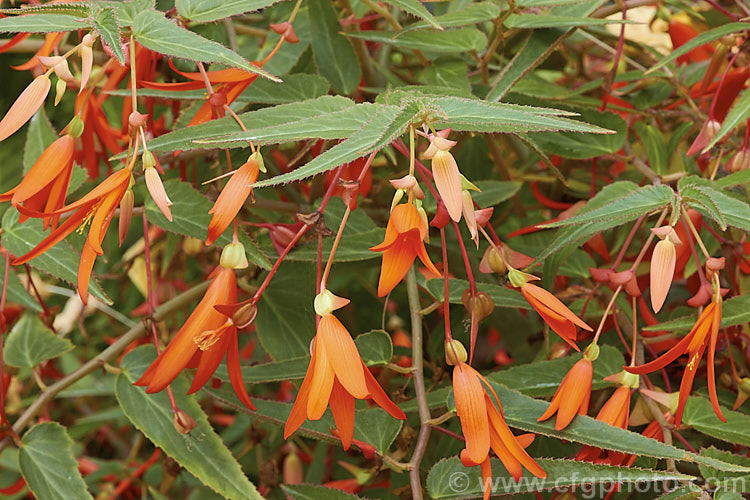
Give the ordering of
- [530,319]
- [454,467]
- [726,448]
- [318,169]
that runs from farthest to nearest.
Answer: [530,319], [726,448], [454,467], [318,169]

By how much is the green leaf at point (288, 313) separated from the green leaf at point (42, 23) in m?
0.25

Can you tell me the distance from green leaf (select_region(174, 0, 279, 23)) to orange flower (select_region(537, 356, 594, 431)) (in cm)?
27

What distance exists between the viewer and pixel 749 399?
50cm

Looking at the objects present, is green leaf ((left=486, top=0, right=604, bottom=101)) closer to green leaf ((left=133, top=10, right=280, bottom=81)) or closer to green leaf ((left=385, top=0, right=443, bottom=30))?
green leaf ((left=385, top=0, right=443, bottom=30))

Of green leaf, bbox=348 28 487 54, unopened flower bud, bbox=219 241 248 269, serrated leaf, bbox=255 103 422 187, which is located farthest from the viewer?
green leaf, bbox=348 28 487 54

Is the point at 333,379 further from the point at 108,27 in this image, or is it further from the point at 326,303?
the point at 108,27

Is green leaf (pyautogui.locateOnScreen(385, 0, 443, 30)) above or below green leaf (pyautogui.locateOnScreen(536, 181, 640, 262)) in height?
above

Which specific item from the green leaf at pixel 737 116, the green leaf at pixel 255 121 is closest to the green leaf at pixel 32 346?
the green leaf at pixel 255 121

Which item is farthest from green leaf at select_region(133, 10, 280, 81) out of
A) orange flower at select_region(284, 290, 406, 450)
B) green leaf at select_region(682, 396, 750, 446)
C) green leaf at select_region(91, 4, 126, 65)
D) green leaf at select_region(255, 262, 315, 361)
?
green leaf at select_region(682, 396, 750, 446)

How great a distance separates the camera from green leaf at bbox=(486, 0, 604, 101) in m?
0.45

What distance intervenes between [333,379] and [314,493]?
14 centimetres

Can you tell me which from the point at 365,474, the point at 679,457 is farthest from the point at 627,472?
the point at 365,474

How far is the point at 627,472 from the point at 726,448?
0.68 feet

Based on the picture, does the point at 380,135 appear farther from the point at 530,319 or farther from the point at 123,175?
the point at 530,319
